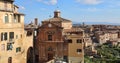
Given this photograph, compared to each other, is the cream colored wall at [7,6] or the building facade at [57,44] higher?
the cream colored wall at [7,6]

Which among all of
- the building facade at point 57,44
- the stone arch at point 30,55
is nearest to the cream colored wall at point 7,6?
the building facade at point 57,44

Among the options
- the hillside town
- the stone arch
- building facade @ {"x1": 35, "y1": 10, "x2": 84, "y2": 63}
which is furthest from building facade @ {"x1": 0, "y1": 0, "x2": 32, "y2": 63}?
the stone arch

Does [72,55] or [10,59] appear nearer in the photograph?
[10,59]

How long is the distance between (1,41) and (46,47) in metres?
11.5

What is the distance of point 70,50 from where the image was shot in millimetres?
43188

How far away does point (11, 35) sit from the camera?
3703 cm

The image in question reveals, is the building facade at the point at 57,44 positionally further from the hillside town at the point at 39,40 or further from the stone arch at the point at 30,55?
the stone arch at the point at 30,55

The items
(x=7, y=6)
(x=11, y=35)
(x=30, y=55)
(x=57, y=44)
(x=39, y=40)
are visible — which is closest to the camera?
(x=7, y=6)

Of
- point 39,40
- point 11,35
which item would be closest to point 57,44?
point 39,40

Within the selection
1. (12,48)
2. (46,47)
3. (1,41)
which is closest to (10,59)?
(12,48)

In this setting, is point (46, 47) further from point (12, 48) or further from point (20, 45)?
point (12, 48)

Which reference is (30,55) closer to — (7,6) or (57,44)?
(57,44)

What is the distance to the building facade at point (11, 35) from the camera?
1378 inches

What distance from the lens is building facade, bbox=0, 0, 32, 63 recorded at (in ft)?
115
